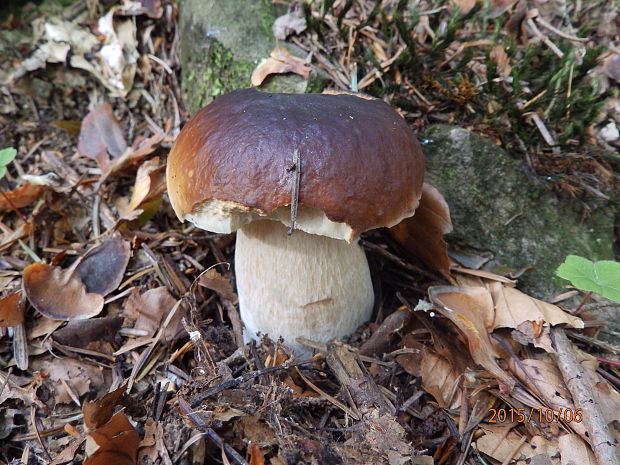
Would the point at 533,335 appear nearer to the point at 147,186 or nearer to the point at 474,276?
the point at 474,276

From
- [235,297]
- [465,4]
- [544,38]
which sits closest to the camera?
[235,297]

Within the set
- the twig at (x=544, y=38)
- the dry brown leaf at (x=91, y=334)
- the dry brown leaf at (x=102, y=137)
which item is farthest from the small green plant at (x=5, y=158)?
Result: the twig at (x=544, y=38)

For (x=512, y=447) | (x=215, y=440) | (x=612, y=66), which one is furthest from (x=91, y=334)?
(x=612, y=66)

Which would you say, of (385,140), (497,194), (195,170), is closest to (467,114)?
(497,194)

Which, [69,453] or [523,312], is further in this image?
[523,312]

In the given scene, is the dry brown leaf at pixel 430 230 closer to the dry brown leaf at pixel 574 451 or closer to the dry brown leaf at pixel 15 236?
the dry brown leaf at pixel 574 451

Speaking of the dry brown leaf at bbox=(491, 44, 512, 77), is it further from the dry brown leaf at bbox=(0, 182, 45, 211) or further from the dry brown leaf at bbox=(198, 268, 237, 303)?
the dry brown leaf at bbox=(0, 182, 45, 211)

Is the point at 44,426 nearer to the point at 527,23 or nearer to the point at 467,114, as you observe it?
the point at 467,114
